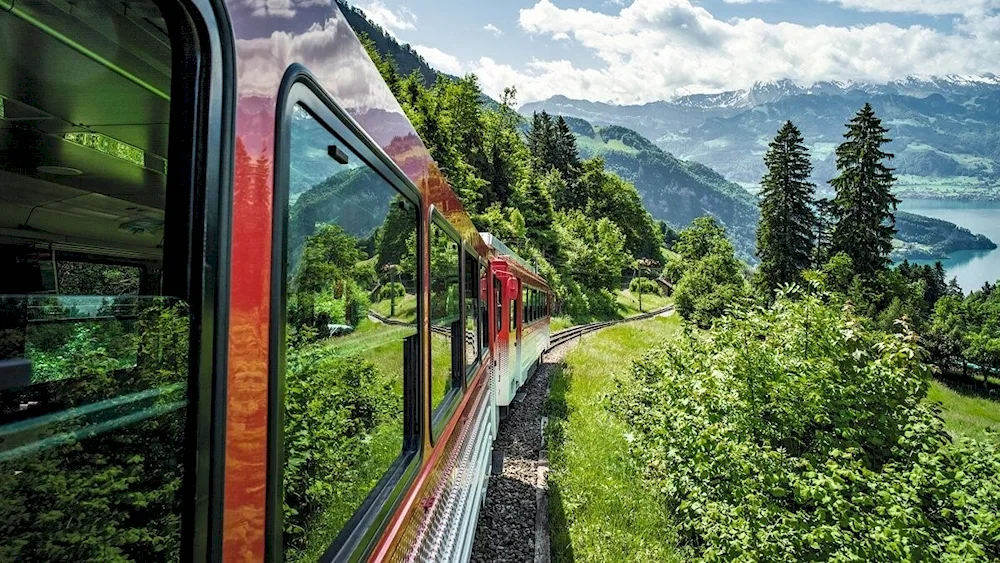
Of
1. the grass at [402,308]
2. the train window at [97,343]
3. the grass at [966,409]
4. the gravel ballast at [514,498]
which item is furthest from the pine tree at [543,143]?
the train window at [97,343]

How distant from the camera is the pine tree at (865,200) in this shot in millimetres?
44778

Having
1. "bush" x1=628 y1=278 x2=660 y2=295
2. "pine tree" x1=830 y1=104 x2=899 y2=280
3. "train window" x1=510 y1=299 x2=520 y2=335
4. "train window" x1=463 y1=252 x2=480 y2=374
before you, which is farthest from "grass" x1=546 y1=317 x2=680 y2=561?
"bush" x1=628 y1=278 x2=660 y2=295

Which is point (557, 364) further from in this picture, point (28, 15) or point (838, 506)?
point (28, 15)

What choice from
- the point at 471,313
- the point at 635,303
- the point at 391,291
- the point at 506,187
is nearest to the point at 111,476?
the point at 391,291

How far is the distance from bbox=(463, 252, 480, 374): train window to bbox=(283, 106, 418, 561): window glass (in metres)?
2.71

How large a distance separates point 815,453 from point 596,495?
8.43 ft

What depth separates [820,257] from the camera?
48531mm

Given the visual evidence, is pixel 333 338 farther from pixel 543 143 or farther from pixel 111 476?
pixel 543 143

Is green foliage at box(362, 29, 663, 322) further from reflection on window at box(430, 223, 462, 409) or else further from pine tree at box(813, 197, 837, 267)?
reflection on window at box(430, 223, 462, 409)

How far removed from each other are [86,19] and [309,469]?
1.16 meters

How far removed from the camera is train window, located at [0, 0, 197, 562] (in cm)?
111

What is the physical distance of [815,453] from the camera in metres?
6.13

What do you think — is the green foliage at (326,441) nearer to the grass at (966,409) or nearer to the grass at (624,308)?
the grass at (966,409)

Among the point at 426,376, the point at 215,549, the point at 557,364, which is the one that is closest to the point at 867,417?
the point at 426,376
